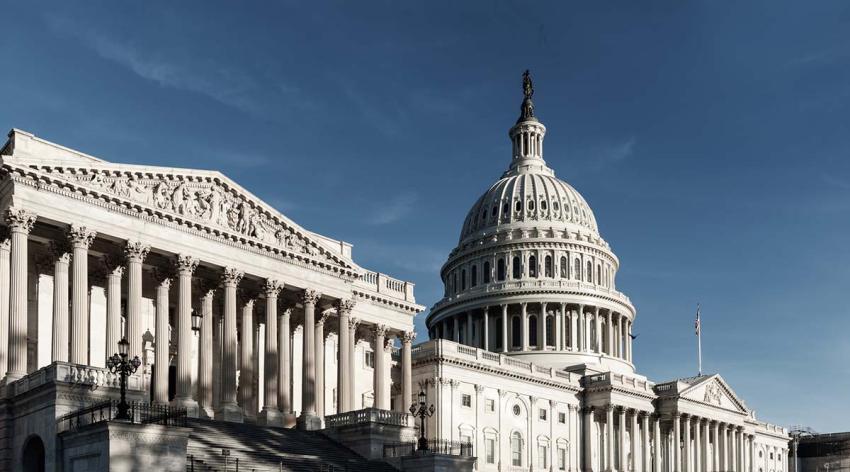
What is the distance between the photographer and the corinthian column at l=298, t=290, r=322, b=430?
7238 centimetres

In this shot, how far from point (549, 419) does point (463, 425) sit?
47.5 feet

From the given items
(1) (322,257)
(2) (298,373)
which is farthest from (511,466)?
(1) (322,257)

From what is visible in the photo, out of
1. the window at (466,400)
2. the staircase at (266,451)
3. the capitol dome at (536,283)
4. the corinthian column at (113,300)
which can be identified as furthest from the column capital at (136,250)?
the capitol dome at (536,283)

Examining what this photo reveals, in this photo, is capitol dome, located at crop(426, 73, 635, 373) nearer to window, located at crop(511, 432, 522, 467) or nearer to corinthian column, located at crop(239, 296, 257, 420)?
window, located at crop(511, 432, 522, 467)

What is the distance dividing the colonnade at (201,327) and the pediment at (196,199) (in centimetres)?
227

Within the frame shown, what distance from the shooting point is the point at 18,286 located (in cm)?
5675

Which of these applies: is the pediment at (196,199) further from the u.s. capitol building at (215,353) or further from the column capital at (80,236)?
the column capital at (80,236)

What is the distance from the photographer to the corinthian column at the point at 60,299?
57.2m

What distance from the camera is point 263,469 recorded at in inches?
2165

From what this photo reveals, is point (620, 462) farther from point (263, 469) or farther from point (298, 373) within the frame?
→ point (263, 469)

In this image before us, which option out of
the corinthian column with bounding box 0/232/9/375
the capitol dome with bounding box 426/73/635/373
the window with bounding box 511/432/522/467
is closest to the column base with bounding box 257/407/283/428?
the corinthian column with bounding box 0/232/9/375

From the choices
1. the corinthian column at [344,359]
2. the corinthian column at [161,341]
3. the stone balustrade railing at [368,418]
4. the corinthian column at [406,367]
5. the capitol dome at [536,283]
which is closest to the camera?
the corinthian column at [161,341]

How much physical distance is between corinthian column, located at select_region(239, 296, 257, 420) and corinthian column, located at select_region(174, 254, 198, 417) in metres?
4.72

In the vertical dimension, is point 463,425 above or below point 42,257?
below
